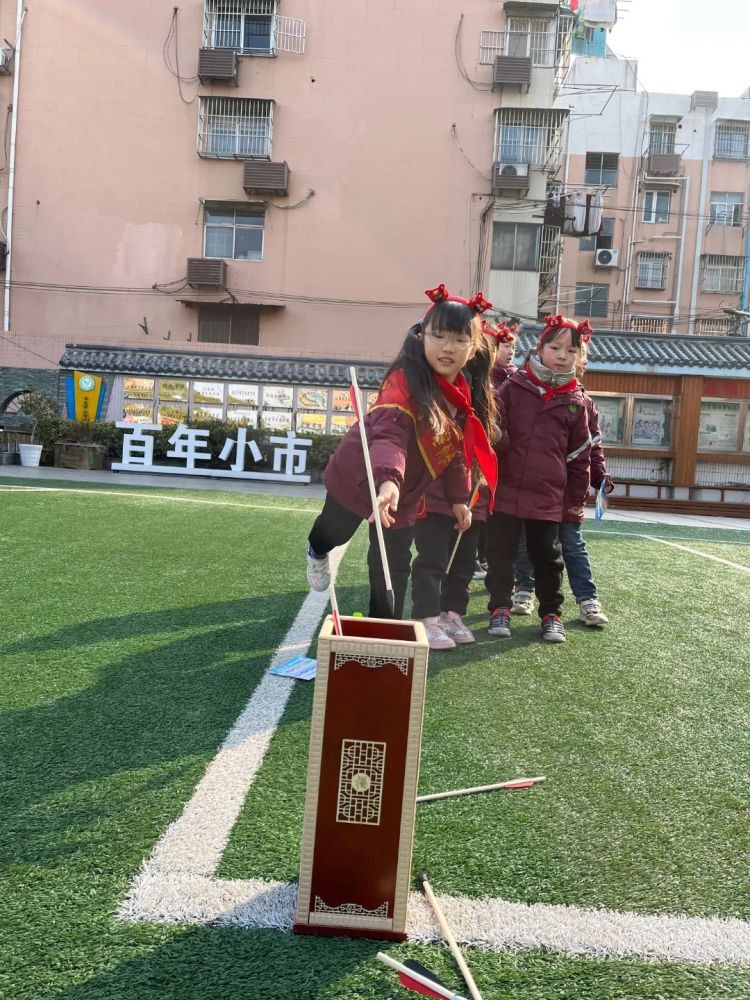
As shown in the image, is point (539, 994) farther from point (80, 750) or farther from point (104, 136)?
point (104, 136)

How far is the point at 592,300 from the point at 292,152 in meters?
11.6

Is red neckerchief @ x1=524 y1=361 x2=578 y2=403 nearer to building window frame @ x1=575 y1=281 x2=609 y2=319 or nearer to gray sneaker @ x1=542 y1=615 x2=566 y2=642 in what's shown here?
gray sneaker @ x1=542 y1=615 x2=566 y2=642

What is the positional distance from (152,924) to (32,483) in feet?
32.7

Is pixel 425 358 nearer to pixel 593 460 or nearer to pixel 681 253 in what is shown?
pixel 593 460

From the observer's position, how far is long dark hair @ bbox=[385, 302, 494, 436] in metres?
2.56

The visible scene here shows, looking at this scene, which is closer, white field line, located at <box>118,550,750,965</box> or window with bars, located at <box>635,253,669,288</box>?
white field line, located at <box>118,550,750,965</box>

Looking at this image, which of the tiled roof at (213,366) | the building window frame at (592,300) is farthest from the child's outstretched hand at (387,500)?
the building window frame at (592,300)

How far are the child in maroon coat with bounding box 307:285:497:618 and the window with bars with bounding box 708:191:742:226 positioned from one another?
1125 inches

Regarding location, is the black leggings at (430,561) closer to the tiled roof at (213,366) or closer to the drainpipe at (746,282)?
the tiled roof at (213,366)

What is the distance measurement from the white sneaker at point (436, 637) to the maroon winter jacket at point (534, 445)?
66 cm

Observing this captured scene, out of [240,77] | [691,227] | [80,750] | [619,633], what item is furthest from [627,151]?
[80,750]

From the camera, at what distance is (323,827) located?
56.4 inches

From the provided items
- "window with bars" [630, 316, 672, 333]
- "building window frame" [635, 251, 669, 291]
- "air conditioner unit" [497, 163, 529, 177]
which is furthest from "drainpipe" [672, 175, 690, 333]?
"air conditioner unit" [497, 163, 529, 177]

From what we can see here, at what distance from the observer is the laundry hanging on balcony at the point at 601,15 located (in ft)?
91.6
